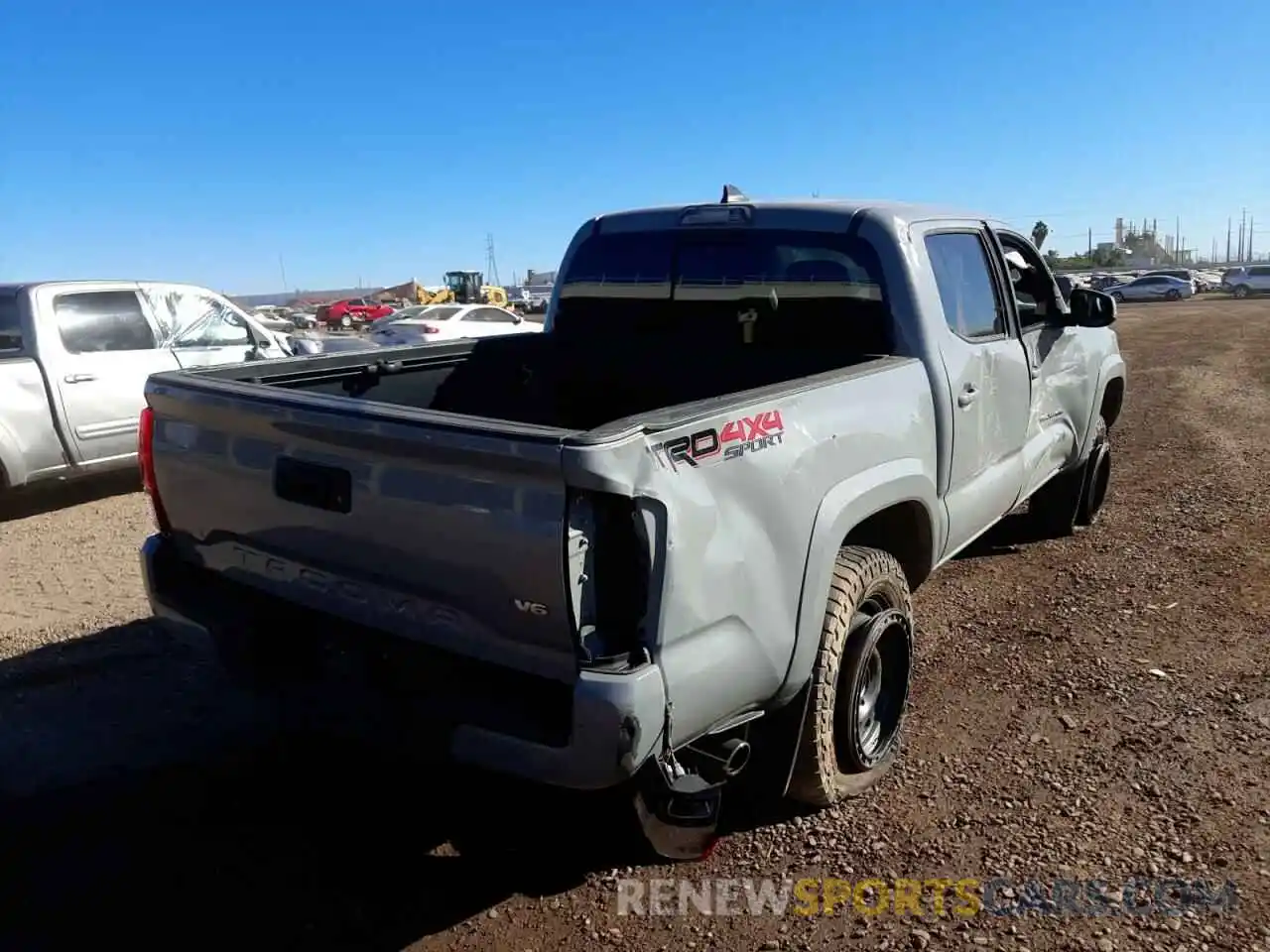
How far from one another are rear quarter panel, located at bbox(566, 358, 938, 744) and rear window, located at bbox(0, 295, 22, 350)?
22.7 feet

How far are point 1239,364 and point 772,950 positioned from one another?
56.3 feet

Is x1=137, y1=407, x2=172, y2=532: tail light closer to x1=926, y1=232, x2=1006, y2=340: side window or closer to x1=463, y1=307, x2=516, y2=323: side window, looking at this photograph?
x1=926, y1=232, x2=1006, y2=340: side window

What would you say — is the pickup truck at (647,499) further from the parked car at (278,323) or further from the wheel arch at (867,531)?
the parked car at (278,323)

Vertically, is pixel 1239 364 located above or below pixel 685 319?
below

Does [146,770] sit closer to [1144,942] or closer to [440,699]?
[440,699]

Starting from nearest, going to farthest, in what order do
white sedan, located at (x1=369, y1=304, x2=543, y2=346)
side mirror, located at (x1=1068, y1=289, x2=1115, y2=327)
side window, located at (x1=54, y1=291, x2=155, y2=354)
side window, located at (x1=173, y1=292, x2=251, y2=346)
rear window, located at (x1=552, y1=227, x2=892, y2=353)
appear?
rear window, located at (x1=552, y1=227, x2=892, y2=353), side mirror, located at (x1=1068, y1=289, x2=1115, y2=327), side window, located at (x1=54, y1=291, x2=155, y2=354), side window, located at (x1=173, y1=292, x2=251, y2=346), white sedan, located at (x1=369, y1=304, x2=543, y2=346)

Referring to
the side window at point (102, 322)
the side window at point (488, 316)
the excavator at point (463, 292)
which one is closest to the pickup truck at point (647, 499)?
the side window at point (102, 322)

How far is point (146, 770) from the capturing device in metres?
3.55

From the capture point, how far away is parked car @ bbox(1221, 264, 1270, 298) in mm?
47469

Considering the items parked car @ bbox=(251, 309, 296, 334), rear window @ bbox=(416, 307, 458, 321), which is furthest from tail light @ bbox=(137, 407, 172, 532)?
parked car @ bbox=(251, 309, 296, 334)

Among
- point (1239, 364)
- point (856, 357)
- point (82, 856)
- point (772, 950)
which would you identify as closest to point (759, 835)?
point (772, 950)

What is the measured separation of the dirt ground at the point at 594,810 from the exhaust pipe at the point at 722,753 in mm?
470
